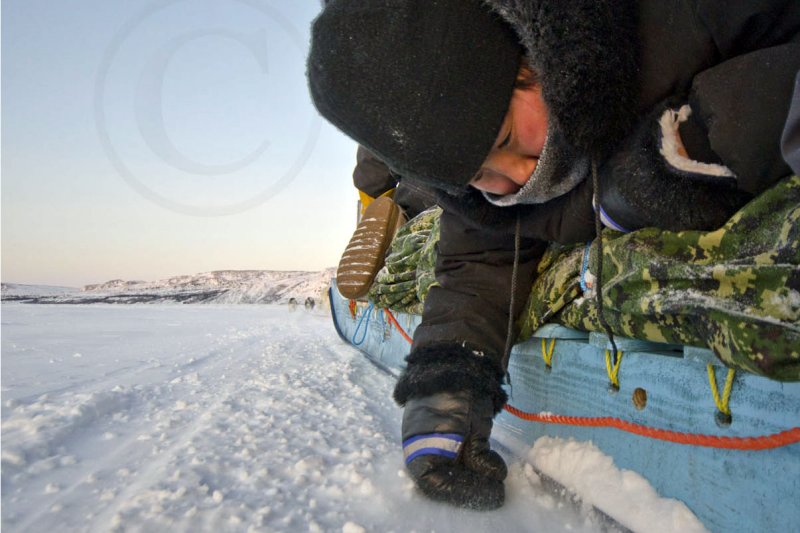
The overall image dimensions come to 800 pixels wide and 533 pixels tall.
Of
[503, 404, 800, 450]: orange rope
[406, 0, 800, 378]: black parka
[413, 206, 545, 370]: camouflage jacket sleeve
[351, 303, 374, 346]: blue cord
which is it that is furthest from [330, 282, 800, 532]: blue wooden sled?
[351, 303, 374, 346]: blue cord

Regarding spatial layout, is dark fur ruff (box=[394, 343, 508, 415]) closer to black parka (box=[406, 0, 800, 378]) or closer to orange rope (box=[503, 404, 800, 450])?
orange rope (box=[503, 404, 800, 450])

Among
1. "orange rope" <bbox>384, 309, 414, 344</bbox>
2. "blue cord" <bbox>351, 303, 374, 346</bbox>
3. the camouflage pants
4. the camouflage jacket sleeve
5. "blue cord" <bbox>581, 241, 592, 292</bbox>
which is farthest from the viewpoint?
"blue cord" <bbox>351, 303, 374, 346</bbox>

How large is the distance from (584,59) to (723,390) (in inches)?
18.6

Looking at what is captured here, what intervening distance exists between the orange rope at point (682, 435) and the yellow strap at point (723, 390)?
0.12 ft

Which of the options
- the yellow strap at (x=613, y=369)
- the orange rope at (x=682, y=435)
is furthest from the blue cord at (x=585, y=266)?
the orange rope at (x=682, y=435)

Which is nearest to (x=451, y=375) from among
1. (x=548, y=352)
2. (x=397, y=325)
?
(x=548, y=352)

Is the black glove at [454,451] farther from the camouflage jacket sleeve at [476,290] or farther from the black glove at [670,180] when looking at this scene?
the black glove at [670,180]

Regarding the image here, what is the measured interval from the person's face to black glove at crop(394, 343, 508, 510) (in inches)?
14.9

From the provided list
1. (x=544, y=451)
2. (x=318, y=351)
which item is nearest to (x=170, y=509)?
(x=544, y=451)

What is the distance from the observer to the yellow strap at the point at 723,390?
0.57 m

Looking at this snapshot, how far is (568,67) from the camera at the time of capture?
61 centimetres

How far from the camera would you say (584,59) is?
610 mm

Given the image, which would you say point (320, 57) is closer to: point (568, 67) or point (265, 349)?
point (568, 67)

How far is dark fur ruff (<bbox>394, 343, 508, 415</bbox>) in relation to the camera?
0.87 meters
